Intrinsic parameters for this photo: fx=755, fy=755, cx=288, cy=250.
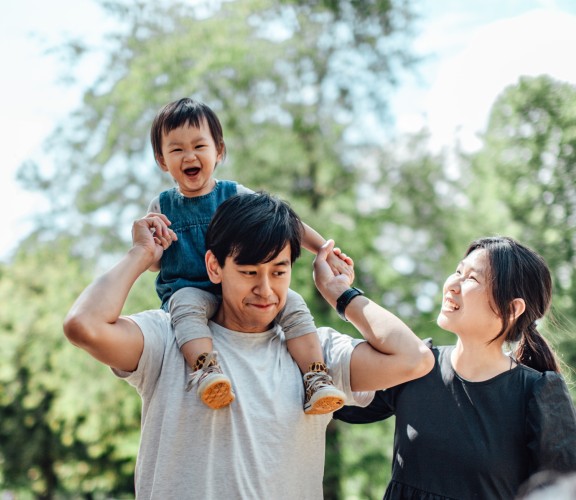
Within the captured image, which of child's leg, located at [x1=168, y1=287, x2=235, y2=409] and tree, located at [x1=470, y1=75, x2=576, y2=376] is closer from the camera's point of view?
child's leg, located at [x1=168, y1=287, x2=235, y2=409]

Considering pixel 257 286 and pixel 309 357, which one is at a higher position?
pixel 257 286

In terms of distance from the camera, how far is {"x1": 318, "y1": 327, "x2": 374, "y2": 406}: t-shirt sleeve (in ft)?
7.00

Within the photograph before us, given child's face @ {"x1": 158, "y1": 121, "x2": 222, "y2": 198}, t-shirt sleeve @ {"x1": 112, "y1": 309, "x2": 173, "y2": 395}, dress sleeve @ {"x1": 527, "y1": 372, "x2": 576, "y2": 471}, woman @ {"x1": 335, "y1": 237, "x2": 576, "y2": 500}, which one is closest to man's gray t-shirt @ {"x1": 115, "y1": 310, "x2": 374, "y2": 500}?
t-shirt sleeve @ {"x1": 112, "y1": 309, "x2": 173, "y2": 395}

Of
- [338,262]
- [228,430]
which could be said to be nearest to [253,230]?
[338,262]

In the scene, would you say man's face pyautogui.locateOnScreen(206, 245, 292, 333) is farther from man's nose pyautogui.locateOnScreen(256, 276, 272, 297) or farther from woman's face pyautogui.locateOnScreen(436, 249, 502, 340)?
woman's face pyautogui.locateOnScreen(436, 249, 502, 340)

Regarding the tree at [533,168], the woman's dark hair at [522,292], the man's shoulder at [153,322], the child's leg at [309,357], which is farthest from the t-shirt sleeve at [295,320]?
the tree at [533,168]

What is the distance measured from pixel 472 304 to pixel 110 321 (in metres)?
1.07

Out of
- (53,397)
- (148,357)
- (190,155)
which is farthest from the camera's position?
(53,397)

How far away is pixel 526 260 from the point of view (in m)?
2.31

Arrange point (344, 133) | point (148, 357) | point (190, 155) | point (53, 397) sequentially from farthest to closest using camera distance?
point (53, 397) < point (344, 133) < point (190, 155) < point (148, 357)

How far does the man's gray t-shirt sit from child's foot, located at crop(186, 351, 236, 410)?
2.0 inches

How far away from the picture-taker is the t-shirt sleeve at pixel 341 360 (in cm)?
213

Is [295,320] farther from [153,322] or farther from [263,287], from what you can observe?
[153,322]

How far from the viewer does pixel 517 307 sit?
7.48 ft
